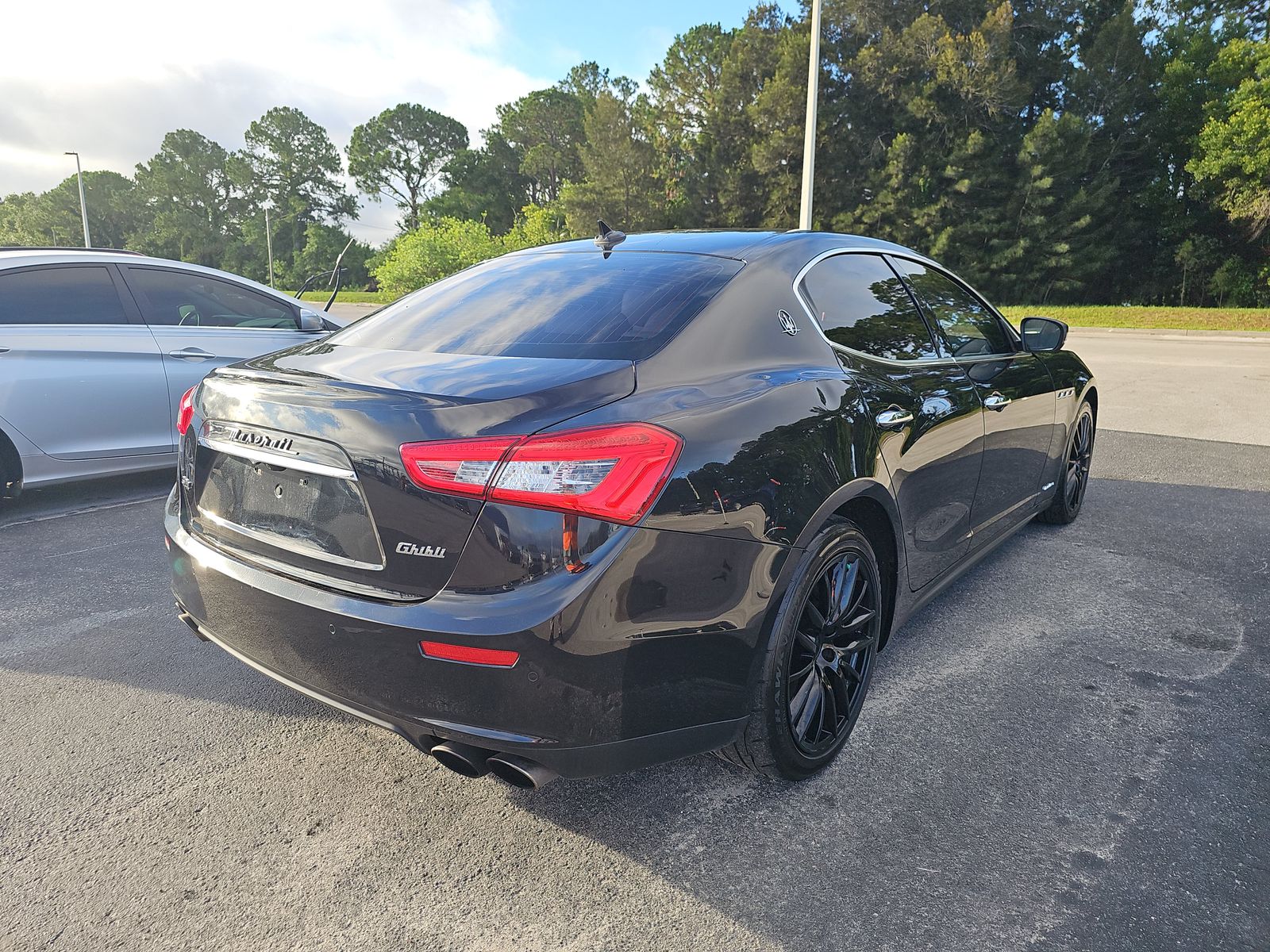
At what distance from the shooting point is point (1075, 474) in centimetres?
486

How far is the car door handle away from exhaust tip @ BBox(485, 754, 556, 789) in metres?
1.46

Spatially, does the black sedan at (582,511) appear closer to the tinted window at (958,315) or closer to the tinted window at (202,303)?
the tinted window at (958,315)

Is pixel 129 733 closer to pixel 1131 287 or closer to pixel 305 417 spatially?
pixel 305 417

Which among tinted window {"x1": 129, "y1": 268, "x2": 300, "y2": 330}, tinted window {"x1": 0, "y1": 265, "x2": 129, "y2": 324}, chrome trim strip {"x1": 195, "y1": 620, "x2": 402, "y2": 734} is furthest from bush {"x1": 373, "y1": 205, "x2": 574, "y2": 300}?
chrome trim strip {"x1": 195, "y1": 620, "x2": 402, "y2": 734}

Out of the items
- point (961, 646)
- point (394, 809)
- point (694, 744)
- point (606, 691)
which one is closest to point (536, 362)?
point (606, 691)

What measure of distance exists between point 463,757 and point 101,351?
15.0 ft

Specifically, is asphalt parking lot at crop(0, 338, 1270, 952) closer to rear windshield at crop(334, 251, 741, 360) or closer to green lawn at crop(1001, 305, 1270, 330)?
rear windshield at crop(334, 251, 741, 360)

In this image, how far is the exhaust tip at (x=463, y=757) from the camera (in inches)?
73.9

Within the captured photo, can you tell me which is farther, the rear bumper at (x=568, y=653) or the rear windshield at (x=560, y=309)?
the rear windshield at (x=560, y=309)

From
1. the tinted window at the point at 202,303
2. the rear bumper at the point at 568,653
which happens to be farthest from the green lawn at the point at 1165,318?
the rear bumper at the point at 568,653

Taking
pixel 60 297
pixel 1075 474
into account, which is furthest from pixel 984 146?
pixel 60 297

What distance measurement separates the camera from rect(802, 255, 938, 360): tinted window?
2.74m

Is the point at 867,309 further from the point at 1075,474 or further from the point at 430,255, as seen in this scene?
the point at 430,255

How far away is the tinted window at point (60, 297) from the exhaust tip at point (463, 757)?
4.56 m
